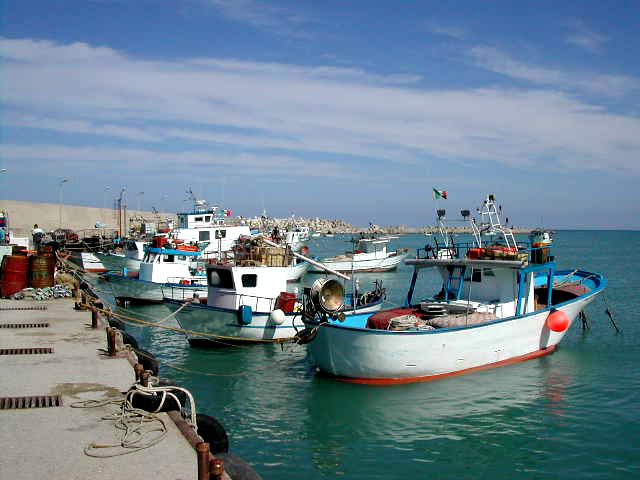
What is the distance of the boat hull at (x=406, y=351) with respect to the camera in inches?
621

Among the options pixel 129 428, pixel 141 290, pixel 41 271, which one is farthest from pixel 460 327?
pixel 141 290

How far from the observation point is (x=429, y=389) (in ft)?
52.6

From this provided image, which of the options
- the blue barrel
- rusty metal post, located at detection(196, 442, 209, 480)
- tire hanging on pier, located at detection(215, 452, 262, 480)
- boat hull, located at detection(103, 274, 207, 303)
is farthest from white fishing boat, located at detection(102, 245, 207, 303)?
rusty metal post, located at detection(196, 442, 209, 480)

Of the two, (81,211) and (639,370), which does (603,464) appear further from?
(81,211)

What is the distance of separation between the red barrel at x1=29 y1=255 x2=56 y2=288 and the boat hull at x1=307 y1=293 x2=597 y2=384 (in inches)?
459

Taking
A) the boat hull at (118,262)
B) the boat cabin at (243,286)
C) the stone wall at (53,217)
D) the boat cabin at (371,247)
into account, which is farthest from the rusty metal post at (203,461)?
the stone wall at (53,217)

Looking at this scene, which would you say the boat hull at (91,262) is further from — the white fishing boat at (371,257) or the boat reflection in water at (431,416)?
the boat reflection in water at (431,416)

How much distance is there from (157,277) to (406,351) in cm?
2006

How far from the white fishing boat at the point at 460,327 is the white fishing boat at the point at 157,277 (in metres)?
15.9

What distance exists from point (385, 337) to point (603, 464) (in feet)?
19.0

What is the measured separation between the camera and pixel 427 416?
14.2 meters

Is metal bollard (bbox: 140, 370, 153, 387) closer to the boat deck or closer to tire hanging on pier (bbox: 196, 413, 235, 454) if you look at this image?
tire hanging on pier (bbox: 196, 413, 235, 454)

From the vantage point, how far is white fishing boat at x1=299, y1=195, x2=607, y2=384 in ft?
52.3

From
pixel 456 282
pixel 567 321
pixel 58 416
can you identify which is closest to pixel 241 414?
pixel 58 416
